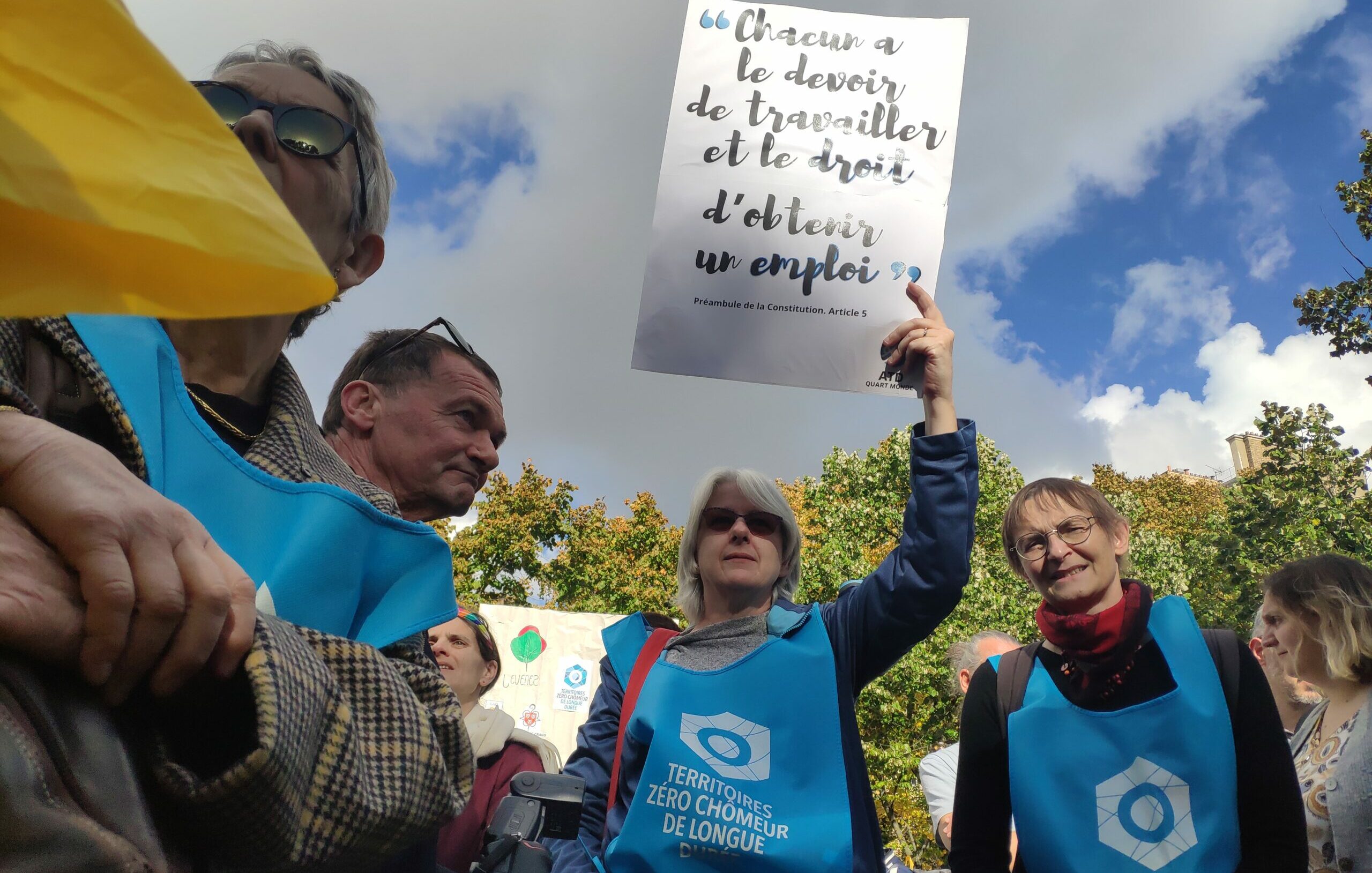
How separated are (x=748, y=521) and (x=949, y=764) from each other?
3075 mm

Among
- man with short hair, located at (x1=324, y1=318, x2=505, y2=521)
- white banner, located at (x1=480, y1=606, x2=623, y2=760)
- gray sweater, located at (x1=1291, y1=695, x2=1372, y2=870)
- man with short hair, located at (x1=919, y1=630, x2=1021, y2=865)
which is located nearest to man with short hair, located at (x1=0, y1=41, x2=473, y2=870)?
man with short hair, located at (x1=324, y1=318, x2=505, y2=521)

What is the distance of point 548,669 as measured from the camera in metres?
15.0

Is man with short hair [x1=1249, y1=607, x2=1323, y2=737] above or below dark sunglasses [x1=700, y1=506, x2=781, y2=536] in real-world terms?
below

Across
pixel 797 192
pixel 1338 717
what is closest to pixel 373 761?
pixel 797 192

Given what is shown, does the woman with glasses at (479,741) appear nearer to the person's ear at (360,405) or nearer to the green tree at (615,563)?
the person's ear at (360,405)

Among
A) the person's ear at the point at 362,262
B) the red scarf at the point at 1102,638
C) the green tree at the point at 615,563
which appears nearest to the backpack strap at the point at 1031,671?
the red scarf at the point at 1102,638

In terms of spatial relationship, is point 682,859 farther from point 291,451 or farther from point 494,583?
point 494,583

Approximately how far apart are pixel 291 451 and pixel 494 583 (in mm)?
34519

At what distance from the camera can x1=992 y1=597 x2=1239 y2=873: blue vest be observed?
2281 mm

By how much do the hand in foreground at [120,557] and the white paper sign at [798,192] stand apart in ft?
7.11

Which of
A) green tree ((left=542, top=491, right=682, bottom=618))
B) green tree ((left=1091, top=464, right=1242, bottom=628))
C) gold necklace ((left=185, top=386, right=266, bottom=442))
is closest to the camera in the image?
gold necklace ((left=185, top=386, right=266, bottom=442))

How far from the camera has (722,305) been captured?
2.84 m

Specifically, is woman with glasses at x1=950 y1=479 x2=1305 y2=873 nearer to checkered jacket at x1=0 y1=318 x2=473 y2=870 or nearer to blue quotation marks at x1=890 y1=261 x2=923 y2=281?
blue quotation marks at x1=890 y1=261 x2=923 y2=281

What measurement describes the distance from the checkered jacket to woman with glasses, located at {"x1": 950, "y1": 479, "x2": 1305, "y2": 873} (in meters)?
1.99
